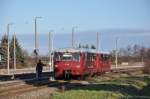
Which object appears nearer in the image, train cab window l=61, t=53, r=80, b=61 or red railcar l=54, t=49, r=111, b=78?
red railcar l=54, t=49, r=111, b=78

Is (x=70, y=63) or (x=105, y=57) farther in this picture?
(x=105, y=57)

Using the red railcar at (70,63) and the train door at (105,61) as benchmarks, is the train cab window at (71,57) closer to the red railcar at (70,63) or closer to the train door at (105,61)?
the red railcar at (70,63)

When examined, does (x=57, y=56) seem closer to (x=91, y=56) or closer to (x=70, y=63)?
(x=70, y=63)

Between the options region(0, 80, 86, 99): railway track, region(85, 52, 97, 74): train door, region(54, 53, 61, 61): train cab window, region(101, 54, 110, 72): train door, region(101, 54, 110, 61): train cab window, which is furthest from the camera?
region(101, 54, 110, 72): train door

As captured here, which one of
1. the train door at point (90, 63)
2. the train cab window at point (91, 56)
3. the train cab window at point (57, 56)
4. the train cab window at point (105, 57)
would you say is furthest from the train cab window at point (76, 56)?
the train cab window at point (105, 57)

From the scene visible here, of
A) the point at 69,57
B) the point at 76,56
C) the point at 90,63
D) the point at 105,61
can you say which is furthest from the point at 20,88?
the point at 105,61

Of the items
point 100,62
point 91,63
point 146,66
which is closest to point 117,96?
point 91,63

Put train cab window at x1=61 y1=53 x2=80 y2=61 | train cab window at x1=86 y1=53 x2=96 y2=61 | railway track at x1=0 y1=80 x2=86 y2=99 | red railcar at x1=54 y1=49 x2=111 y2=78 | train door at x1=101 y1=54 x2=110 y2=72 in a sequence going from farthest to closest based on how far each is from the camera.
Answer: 1. train door at x1=101 y1=54 x2=110 y2=72
2. train cab window at x1=86 y1=53 x2=96 y2=61
3. train cab window at x1=61 y1=53 x2=80 y2=61
4. red railcar at x1=54 y1=49 x2=111 y2=78
5. railway track at x1=0 y1=80 x2=86 y2=99

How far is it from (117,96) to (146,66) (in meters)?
43.6

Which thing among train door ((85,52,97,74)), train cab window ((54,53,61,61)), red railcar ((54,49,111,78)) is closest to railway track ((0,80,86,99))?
red railcar ((54,49,111,78))

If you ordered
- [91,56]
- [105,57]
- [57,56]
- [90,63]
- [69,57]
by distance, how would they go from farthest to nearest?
1. [105,57]
2. [91,56]
3. [90,63]
4. [57,56]
5. [69,57]

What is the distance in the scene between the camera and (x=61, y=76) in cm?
4394

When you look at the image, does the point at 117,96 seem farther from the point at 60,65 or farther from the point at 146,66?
the point at 146,66

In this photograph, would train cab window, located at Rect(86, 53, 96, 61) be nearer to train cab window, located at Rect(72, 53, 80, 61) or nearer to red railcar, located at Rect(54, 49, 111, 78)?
red railcar, located at Rect(54, 49, 111, 78)
